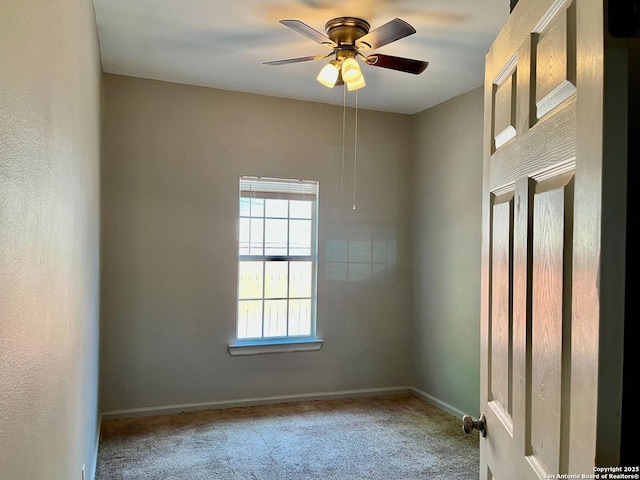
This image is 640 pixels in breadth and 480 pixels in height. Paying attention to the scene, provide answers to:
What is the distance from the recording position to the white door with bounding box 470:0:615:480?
739 mm

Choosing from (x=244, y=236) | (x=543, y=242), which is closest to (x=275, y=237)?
(x=244, y=236)

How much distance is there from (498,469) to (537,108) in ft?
3.06

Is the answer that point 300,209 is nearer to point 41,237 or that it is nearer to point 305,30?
point 305,30

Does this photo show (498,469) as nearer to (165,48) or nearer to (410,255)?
(165,48)

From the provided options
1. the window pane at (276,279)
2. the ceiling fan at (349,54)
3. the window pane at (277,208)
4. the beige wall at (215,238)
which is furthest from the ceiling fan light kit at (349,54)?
the window pane at (276,279)

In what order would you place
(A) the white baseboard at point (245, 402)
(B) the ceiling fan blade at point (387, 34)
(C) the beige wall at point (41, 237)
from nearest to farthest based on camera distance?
(C) the beige wall at point (41, 237), (B) the ceiling fan blade at point (387, 34), (A) the white baseboard at point (245, 402)

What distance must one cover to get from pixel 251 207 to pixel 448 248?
5.78 feet

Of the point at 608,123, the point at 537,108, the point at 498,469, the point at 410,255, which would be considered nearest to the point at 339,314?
the point at 410,255

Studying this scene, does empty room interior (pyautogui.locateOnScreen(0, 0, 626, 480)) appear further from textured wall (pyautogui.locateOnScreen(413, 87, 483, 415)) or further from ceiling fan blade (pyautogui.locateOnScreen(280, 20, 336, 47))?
ceiling fan blade (pyautogui.locateOnScreen(280, 20, 336, 47))

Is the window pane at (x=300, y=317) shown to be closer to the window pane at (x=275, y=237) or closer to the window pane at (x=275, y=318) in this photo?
the window pane at (x=275, y=318)

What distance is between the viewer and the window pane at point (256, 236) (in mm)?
4090

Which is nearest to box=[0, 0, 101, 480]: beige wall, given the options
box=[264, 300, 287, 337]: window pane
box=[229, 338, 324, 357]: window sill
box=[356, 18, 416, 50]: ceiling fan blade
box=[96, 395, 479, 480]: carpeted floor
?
box=[96, 395, 479, 480]: carpeted floor

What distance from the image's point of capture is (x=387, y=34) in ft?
7.75

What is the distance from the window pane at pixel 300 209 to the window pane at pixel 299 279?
1.45ft
